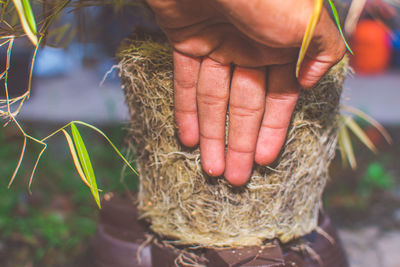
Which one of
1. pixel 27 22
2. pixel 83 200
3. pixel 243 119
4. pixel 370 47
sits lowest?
pixel 370 47

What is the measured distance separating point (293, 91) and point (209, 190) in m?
0.26

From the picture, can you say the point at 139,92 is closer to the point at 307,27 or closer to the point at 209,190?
the point at 209,190

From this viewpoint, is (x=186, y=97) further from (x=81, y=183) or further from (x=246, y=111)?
(x=81, y=183)

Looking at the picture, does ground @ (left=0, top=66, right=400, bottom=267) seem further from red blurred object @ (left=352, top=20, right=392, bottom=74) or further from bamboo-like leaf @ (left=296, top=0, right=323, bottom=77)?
red blurred object @ (left=352, top=20, right=392, bottom=74)

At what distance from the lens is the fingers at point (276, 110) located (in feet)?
2.10

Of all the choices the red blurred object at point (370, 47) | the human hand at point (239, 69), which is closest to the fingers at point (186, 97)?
the human hand at point (239, 69)

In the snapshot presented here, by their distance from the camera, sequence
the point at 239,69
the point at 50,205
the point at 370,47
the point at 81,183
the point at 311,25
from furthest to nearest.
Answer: the point at 370,47, the point at 81,183, the point at 50,205, the point at 239,69, the point at 311,25

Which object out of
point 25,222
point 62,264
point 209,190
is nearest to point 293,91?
point 209,190

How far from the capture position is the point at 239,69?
646mm

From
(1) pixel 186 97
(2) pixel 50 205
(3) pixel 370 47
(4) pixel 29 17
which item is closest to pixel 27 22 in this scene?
(4) pixel 29 17

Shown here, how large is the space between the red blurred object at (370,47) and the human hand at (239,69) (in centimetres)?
351

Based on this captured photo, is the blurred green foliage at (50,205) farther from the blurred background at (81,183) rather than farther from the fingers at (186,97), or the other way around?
the fingers at (186,97)

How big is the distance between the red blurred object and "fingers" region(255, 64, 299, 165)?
3.50 metres

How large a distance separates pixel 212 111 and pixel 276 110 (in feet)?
0.37
